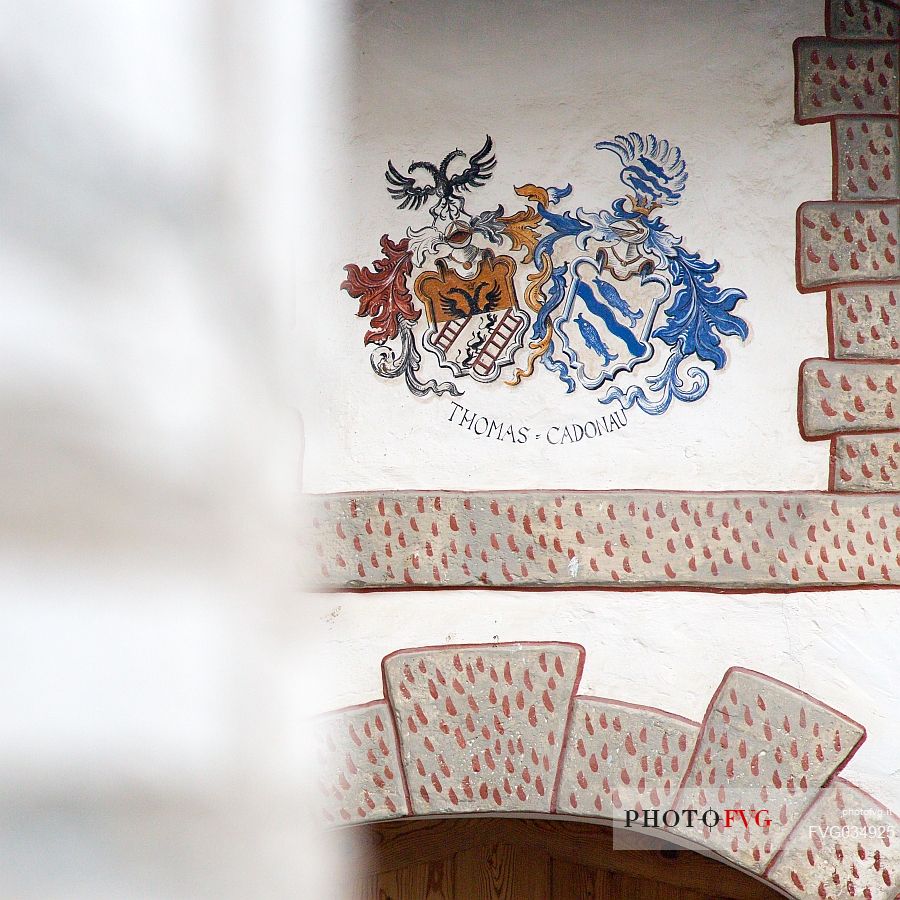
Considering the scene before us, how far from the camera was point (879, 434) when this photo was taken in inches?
76.8

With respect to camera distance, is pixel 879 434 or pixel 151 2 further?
pixel 879 434

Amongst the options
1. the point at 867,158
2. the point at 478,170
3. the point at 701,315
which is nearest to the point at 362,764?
the point at 701,315

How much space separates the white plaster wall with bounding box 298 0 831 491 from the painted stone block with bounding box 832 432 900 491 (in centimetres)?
4

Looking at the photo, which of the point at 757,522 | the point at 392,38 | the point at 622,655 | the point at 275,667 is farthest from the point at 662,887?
the point at 275,667

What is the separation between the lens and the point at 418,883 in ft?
7.09

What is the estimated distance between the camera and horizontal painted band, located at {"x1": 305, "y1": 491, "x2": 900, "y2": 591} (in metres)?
1.90

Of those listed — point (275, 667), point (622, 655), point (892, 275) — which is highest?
point (892, 275)

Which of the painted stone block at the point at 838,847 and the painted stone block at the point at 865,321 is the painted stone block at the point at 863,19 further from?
the painted stone block at the point at 838,847

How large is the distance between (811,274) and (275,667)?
210cm

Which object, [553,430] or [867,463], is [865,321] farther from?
[553,430]

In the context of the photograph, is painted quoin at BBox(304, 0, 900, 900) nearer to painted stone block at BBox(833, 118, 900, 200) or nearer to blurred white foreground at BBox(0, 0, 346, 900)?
painted stone block at BBox(833, 118, 900, 200)

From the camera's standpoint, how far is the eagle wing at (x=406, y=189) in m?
2.14

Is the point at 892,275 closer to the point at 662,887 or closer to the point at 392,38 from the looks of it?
the point at 392,38

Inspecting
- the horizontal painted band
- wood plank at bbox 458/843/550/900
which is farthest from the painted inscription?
wood plank at bbox 458/843/550/900
